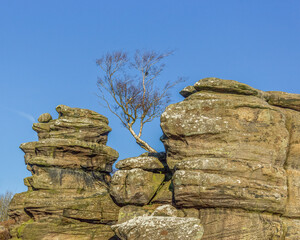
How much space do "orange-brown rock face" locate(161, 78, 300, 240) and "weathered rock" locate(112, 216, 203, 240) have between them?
7.11 feet

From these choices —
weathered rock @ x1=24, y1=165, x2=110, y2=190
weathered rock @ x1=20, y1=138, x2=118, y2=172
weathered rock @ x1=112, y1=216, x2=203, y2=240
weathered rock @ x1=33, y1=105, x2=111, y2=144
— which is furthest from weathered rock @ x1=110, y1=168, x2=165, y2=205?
weathered rock @ x1=33, y1=105, x2=111, y2=144

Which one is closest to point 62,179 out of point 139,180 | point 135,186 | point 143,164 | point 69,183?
point 69,183

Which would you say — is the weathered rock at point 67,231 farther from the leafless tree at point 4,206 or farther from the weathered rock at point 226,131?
the leafless tree at point 4,206

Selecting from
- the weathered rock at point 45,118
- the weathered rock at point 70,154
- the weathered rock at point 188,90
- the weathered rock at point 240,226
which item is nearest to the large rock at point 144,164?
the weathered rock at point 188,90

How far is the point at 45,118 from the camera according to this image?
34.3 meters

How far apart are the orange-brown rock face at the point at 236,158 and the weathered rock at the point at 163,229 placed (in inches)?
85.3

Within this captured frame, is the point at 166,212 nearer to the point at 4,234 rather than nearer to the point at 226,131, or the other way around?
the point at 226,131

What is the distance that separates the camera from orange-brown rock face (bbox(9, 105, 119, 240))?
24.8 metres

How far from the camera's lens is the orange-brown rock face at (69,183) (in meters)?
24.8

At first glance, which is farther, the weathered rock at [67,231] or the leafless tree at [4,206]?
the leafless tree at [4,206]

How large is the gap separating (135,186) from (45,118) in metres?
16.0

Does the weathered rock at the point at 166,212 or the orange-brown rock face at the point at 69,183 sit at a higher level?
the orange-brown rock face at the point at 69,183

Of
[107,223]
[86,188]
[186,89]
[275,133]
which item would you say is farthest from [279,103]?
[86,188]

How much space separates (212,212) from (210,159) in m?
2.73
